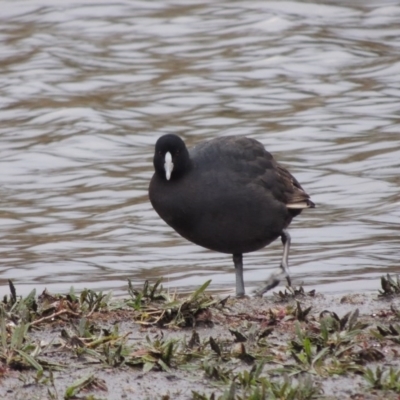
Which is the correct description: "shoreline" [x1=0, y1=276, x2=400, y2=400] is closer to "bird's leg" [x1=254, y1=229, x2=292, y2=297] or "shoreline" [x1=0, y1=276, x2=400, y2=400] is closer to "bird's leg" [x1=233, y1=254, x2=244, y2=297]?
"bird's leg" [x1=254, y1=229, x2=292, y2=297]

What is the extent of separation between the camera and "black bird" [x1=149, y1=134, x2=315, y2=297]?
7.45m

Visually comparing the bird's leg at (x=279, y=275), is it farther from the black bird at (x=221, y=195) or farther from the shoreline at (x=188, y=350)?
the shoreline at (x=188, y=350)

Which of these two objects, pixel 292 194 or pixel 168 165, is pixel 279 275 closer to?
pixel 292 194

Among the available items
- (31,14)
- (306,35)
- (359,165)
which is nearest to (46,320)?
(359,165)

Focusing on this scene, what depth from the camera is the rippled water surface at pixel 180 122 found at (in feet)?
32.8

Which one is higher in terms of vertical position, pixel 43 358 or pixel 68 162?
pixel 43 358

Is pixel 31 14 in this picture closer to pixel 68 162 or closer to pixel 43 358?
pixel 68 162

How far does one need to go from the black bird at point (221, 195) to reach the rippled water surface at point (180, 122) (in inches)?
50.6

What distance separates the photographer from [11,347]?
520 cm

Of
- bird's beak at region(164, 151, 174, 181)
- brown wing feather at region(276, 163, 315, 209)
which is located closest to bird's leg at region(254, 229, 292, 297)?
brown wing feather at region(276, 163, 315, 209)

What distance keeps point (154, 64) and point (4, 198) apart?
511cm

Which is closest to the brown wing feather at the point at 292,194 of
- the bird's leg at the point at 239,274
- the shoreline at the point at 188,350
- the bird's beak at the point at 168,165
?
the bird's leg at the point at 239,274

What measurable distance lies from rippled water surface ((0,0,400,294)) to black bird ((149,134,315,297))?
4.22 ft

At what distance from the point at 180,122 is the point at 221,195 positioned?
21.7 feet
